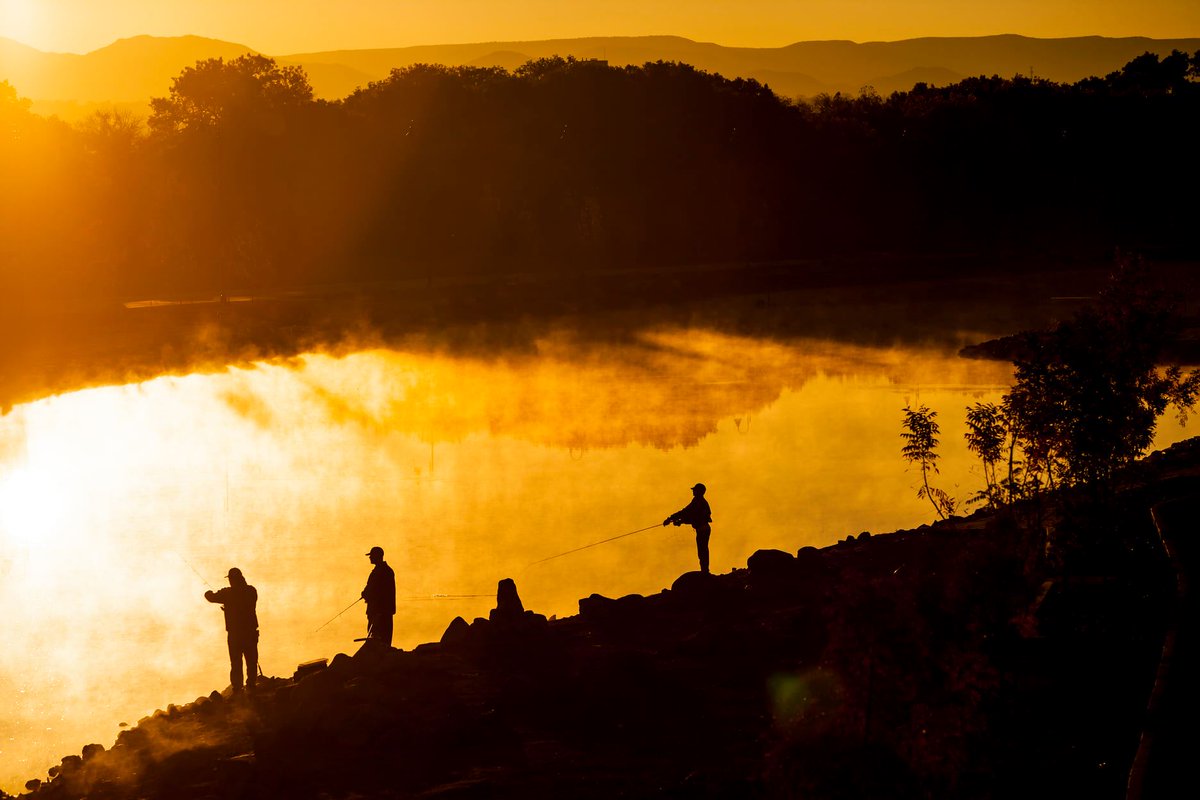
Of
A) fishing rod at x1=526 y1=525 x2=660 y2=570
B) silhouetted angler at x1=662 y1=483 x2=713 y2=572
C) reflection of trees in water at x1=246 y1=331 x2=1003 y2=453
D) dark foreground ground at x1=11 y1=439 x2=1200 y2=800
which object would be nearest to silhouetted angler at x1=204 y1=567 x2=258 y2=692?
dark foreground ground at x1=11 y1=439 x2=1200 y2=800

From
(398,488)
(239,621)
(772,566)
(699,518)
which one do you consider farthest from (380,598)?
(398,488)

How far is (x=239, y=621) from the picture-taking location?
20.6m

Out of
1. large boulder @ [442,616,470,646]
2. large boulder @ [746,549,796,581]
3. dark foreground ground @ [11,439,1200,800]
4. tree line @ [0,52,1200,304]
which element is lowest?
dark foreground ground @ [11,439,1200,800]

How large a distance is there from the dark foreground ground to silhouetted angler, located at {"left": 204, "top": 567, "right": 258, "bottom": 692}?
45cm

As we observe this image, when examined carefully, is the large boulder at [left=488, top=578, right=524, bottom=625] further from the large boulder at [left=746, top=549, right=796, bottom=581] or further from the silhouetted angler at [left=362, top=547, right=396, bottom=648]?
the large boulder at [left=746, top=549, right=796, bottom=581]

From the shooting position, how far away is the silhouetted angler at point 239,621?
20.4m

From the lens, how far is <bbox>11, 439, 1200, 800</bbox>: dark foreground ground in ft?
44.1

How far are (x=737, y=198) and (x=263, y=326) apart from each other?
33.0m

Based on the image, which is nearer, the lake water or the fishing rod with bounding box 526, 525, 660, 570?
the lake water

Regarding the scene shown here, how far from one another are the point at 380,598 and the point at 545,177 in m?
67.5

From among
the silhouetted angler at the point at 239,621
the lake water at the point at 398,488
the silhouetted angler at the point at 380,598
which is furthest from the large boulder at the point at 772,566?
the silhouetted angler at the point at 239,621

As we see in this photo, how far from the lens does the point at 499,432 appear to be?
46375 mm

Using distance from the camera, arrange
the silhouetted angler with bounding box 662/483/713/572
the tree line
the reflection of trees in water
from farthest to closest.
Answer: the tree line, the reflection of trees in water, the silhouetted angler with bounding box 662/483/713/572

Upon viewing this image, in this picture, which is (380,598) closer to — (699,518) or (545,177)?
(699,518)
